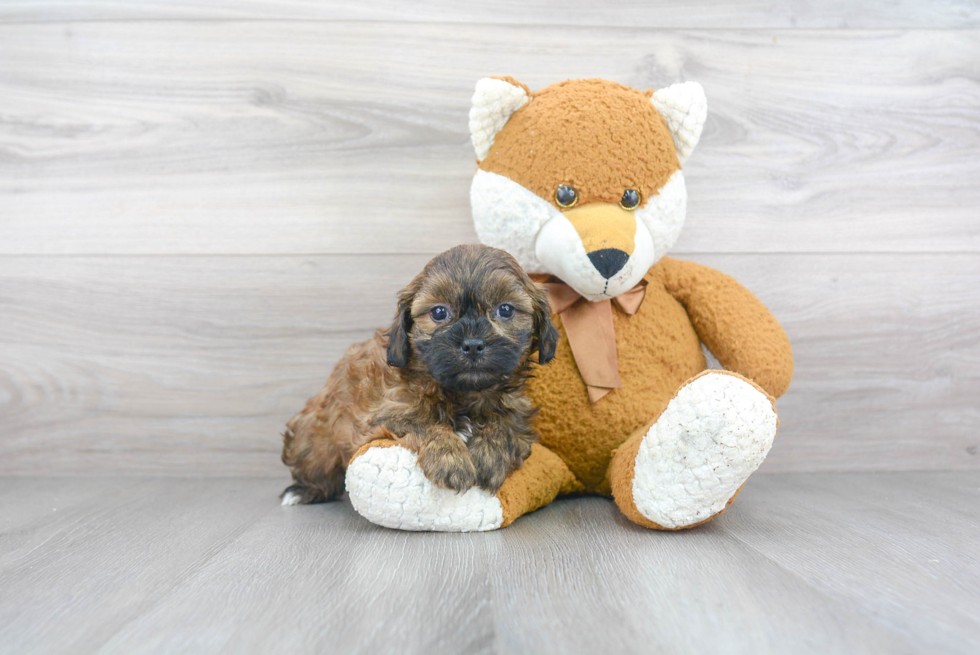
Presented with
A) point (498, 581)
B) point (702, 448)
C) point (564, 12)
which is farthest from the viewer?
point (564, 12)

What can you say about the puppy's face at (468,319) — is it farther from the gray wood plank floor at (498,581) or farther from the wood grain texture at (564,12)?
the wood grain texture at (564,12)

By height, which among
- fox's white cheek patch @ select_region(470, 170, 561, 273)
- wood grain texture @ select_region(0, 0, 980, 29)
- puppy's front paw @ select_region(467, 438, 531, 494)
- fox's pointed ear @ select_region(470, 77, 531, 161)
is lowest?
puppy's front paw @ select_region(467, 438, 531, 494)

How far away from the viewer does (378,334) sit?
131 cm

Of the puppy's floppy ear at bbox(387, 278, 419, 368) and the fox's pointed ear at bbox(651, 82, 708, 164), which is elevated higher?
the fox's pointed ear at bbox(651, 82, 708, 164)

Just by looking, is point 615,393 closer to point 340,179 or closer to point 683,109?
point 683,109

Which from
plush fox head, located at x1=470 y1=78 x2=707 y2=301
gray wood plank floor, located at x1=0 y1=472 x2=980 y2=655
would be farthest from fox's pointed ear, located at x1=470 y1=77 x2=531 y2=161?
gray wood plank floor, located at x1=0 y1=472 x2=980 y2=655

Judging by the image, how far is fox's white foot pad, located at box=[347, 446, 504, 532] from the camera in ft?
3.81

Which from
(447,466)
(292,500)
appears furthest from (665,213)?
(292,500)

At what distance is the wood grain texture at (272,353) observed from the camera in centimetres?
173

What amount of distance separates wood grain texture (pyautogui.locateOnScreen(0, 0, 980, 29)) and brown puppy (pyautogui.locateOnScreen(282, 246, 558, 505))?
834mm

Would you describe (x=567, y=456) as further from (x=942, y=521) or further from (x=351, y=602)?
(x=942, y=521)

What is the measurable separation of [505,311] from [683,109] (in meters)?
0.58

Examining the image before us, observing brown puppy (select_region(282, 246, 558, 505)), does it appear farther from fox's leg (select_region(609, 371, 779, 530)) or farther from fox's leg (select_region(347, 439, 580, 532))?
fox's leg (select_region(609, 371, 779, 530))

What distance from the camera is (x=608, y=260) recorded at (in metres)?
1.25
